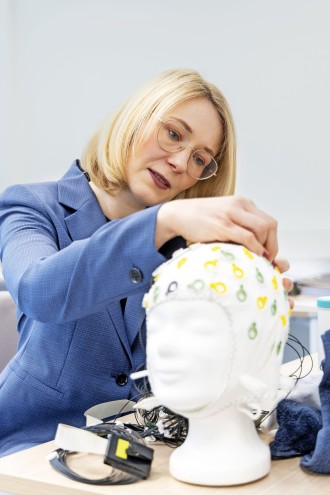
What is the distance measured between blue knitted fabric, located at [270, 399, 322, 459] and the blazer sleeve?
30cm

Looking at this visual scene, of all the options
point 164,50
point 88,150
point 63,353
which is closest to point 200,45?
point 164,50

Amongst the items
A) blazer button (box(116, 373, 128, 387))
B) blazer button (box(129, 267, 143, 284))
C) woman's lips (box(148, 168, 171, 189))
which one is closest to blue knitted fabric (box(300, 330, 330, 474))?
blazer button (box(129, 267, 143, 284))

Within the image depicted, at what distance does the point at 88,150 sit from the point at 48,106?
1.78 meters

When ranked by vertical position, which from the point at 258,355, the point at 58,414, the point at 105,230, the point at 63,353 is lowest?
the point at 58,414

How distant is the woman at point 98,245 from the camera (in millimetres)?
1090

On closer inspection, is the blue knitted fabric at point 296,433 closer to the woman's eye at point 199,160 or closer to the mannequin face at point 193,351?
the mannequin face at point 193,351

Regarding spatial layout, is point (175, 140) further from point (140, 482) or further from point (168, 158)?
point (140, 482)

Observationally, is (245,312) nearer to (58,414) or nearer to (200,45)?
(58,414)

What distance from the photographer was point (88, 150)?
5.73 feet

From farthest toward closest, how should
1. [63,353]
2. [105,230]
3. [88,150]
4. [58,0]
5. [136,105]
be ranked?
[58,0], [88,150], [136,105], [63,353], [105,230]

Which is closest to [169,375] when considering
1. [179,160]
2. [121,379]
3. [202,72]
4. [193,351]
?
[193,351]

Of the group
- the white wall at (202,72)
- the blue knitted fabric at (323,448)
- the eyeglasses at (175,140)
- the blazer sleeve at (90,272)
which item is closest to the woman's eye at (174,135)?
the eyeglasses at (175,140)

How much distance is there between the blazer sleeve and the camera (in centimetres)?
106

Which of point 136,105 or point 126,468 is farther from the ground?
point 136,105
